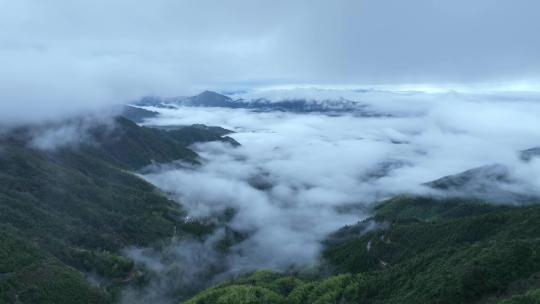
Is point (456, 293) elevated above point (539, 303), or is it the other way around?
point (539, 303)

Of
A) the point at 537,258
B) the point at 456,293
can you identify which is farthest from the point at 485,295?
the point at 537,258

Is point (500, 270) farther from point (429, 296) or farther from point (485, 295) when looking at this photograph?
point (429, 296)

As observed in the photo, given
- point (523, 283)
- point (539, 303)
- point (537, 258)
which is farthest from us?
point (537, 258)

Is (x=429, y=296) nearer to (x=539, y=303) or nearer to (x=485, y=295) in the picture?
(x=485, y=295)

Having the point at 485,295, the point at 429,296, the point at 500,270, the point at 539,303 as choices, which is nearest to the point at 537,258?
the point at 500,270

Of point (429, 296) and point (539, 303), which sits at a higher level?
point (539, 303)

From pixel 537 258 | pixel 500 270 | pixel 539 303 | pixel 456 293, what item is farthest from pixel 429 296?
pixel 539 303

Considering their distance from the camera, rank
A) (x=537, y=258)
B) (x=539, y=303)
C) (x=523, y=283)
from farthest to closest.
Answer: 1. (x=537, y=258)
2. (x=523, y=283)
3. (x=539, y=303)

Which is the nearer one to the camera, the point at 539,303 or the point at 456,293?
the point at 539,303

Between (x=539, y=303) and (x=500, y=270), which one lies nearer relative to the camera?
(x=539, y=303)
